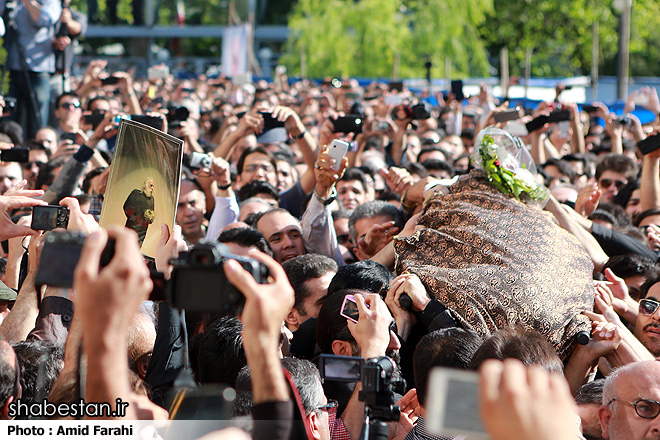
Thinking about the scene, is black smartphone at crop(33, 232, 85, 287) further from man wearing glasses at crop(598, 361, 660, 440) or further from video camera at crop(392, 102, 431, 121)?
video camera at crop(392, 102, 431, 121)

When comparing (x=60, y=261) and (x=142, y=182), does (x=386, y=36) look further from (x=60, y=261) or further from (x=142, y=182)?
(x=60, y=261)

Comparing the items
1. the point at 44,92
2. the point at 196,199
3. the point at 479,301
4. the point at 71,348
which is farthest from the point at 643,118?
the point at 71,348

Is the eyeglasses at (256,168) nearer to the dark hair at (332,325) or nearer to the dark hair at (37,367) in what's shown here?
the dark hair at (332,325)

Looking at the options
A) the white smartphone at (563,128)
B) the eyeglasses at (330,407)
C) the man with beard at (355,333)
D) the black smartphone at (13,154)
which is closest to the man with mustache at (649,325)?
the man with beard at (355,333)

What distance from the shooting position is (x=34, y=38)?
9.59 meters

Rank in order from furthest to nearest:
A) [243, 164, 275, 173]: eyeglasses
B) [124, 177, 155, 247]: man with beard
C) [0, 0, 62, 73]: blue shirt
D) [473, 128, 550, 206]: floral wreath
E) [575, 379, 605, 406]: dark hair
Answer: [0, 0, 62, 73]: blue shirt, [243, 164, 275, 173]: eyeglasses, [473, 128, 550, 206]: floral wreath, [575, 379, 605, 406]: dark hair, [124, 177, 155, 247]: man with beard

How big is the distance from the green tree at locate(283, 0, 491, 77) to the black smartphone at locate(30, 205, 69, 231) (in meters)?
25.0

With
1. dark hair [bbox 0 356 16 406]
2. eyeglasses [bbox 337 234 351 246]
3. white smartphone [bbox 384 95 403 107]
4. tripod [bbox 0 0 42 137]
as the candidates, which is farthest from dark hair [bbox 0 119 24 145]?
dark hair [bbox 0 356 16 406]

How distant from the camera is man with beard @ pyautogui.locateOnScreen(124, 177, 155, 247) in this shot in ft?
10.2

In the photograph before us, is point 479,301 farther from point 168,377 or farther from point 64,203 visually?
point 64,203

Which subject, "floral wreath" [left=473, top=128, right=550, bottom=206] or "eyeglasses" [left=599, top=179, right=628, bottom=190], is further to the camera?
"eyeglasses" [left=599, top=179, right=628, bottom=190]

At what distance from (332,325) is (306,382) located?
86cm

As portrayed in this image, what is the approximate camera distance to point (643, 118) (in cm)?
1400

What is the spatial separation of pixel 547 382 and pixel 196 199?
4.75m
